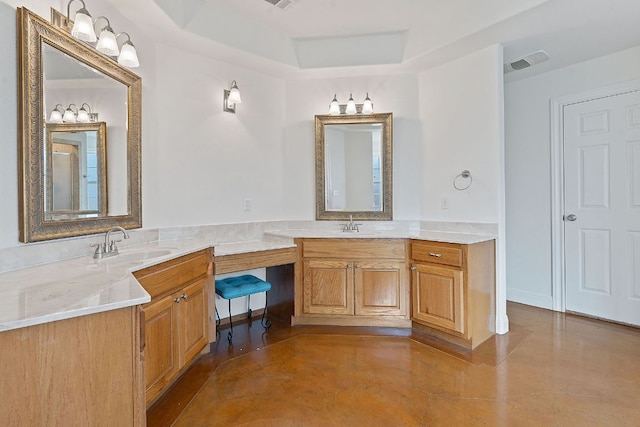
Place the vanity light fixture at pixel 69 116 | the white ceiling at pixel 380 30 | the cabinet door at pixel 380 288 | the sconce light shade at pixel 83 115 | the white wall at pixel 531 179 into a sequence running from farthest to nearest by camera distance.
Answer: the white wall at pixel 531 179, the cabinet door at pixel 380 288, the white ceiling at pixel 380 30, the sconce light shade at pixel 83 115, the vanity light fixture at pixel 69 116

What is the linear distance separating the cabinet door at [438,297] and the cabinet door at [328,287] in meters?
0.55

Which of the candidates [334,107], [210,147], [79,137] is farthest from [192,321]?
[334,107]

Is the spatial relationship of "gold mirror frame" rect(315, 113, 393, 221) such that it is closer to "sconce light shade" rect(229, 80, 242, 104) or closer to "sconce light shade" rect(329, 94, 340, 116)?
"sconce light shade" rect(329, 94, 340, 116)

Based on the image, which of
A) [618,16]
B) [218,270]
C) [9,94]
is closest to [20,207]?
[9,94]

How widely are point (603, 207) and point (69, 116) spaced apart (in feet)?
13.5

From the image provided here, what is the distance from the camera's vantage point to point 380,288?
113 inches

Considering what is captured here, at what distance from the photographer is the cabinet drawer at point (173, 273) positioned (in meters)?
1.70

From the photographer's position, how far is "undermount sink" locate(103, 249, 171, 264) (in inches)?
72.2

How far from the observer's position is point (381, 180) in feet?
10.7

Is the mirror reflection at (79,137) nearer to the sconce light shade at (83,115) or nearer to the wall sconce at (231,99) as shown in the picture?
the sconce light shade at (83,115)

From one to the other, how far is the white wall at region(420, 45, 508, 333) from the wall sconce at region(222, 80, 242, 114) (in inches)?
68.2

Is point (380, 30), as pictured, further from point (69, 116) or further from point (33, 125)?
point (33, 125)

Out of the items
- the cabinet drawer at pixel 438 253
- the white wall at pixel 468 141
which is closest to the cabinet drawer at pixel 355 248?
the cabinet drawer at pixel 438 253

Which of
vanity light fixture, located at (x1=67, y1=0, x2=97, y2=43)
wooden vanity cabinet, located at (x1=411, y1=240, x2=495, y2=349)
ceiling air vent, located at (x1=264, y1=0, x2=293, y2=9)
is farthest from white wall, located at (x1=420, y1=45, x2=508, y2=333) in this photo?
vanity light fixture, located at (x1=67, y1=0, x2=97, y2=43)
